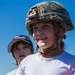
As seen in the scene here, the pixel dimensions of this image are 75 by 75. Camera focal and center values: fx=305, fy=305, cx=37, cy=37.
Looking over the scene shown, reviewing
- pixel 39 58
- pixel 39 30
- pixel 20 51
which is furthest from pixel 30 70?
pixel 20 51

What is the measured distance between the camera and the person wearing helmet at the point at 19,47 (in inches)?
265

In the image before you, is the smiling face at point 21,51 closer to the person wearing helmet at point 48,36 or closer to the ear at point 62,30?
the person wearing helmet at point 48,36

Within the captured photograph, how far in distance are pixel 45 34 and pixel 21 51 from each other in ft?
8.58

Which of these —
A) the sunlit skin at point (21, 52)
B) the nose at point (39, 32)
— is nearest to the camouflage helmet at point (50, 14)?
the nose at point (39, 32)

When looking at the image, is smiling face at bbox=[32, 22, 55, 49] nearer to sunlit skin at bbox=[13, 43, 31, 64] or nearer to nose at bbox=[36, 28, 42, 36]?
nose at bbox=[36, 28, 42, 36]

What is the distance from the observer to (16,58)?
6.82 meters

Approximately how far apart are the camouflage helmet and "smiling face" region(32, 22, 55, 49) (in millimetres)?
87

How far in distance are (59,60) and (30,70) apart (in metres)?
0.43

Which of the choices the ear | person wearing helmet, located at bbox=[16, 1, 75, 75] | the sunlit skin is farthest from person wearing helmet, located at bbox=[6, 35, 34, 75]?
the ear

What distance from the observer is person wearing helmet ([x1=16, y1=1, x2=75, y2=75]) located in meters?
4.15

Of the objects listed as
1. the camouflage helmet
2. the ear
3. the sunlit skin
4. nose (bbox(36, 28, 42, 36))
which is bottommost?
the sunlit skin

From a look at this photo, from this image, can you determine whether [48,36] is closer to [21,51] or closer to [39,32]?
[39,32]

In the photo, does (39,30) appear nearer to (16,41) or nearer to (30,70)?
(30,70)

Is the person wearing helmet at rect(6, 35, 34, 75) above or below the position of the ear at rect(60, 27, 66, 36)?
below
